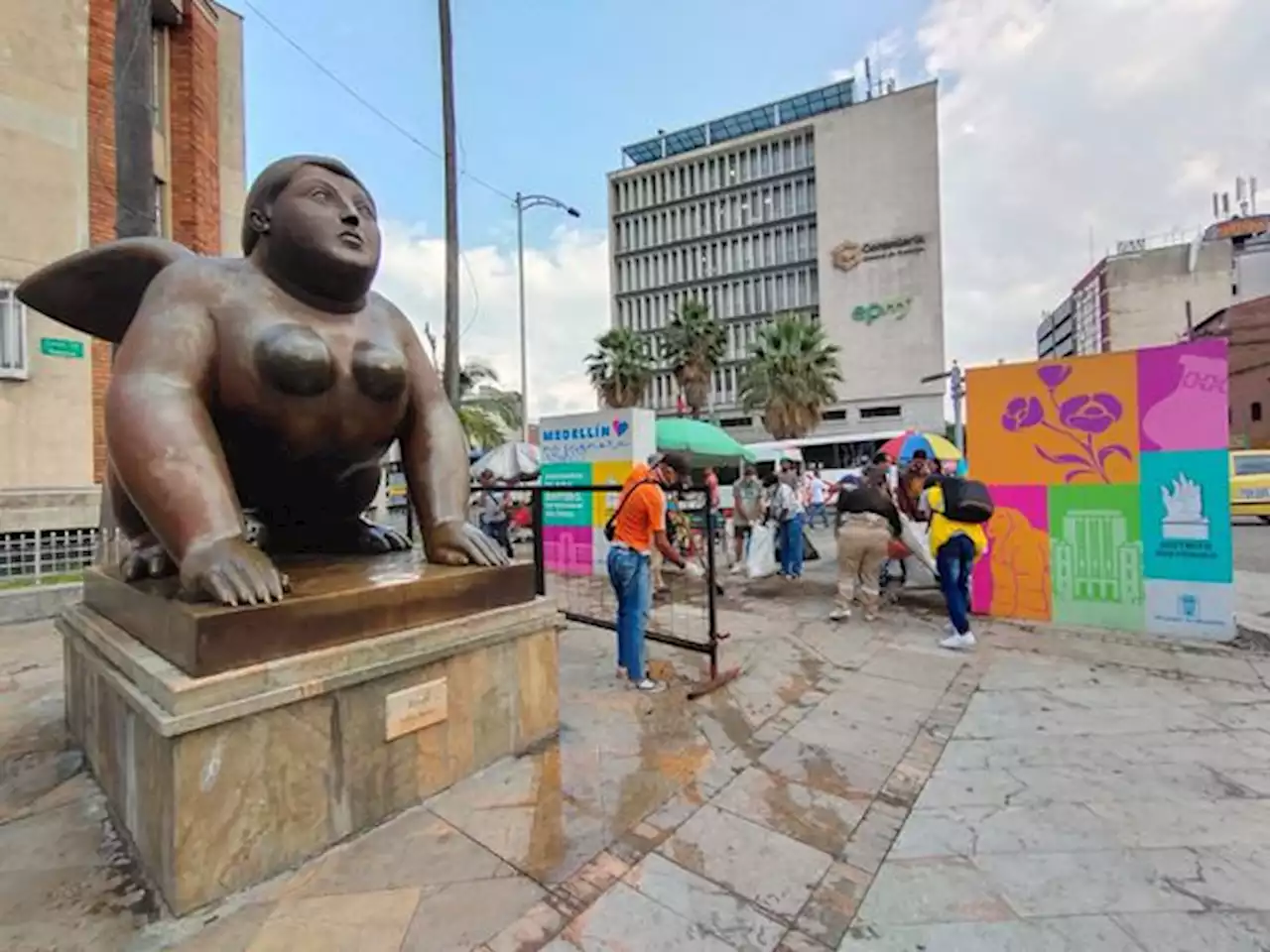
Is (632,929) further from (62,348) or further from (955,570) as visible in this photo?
(62,348)

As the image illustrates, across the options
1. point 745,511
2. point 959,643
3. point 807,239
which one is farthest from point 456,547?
point 807,239

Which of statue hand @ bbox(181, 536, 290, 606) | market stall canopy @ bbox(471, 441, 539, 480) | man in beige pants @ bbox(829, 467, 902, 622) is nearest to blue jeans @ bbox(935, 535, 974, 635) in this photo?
man in beige pants @ bbox(829, 467, 902, 622)

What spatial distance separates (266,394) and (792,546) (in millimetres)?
7685

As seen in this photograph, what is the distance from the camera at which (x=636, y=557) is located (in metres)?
4.45

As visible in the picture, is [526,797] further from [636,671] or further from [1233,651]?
[1233,651]

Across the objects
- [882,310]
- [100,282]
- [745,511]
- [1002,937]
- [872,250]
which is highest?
[872,250]

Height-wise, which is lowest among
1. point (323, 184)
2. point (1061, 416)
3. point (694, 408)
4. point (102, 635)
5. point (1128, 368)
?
point (102, 635)

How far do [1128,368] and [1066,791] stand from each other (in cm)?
434

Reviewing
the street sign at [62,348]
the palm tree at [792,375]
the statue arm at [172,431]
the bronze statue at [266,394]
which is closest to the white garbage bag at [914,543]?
the bronze statue at [266,394]

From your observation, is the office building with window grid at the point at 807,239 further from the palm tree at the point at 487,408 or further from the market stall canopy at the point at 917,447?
the market stall canopy at the point at 917,447

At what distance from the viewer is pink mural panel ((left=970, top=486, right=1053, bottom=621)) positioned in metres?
6.30

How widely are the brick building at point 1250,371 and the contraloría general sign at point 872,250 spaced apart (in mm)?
18010

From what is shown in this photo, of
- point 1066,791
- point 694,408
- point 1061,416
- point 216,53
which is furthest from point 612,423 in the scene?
point 694,408

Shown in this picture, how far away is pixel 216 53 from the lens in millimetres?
11898
